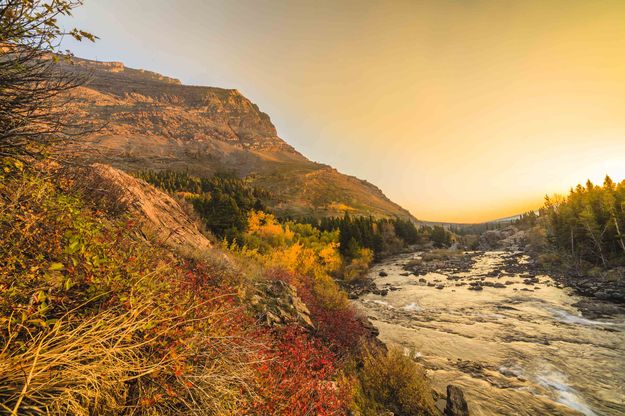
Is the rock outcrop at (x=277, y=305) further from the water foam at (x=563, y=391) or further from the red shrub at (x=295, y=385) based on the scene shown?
the water foam at (x=563, y=391)

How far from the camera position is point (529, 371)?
1145 centimetres

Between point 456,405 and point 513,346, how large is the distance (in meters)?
8.55

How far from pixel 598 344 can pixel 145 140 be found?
205124 mm

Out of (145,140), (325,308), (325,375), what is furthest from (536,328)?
(145,140)

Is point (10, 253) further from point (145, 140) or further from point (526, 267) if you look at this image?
point (145, 140)

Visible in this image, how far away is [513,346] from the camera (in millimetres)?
13875

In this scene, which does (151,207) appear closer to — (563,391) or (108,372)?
(108,372)

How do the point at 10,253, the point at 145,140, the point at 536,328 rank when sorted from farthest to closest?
1. the point at 145,140
2. the point at 536,328
3. the point at 10,253

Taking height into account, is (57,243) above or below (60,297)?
above

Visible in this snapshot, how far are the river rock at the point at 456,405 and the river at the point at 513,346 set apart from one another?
102 centimetres

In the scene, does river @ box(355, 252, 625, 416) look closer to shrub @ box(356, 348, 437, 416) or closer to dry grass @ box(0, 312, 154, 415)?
shrub @ box(356, 348, 437, 416)

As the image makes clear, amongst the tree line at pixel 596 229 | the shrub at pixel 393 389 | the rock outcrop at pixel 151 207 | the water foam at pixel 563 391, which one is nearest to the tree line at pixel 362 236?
the tree line at pixel 596 229

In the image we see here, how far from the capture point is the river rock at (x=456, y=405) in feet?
26.1

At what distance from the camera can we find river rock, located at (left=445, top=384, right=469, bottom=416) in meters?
7.95
